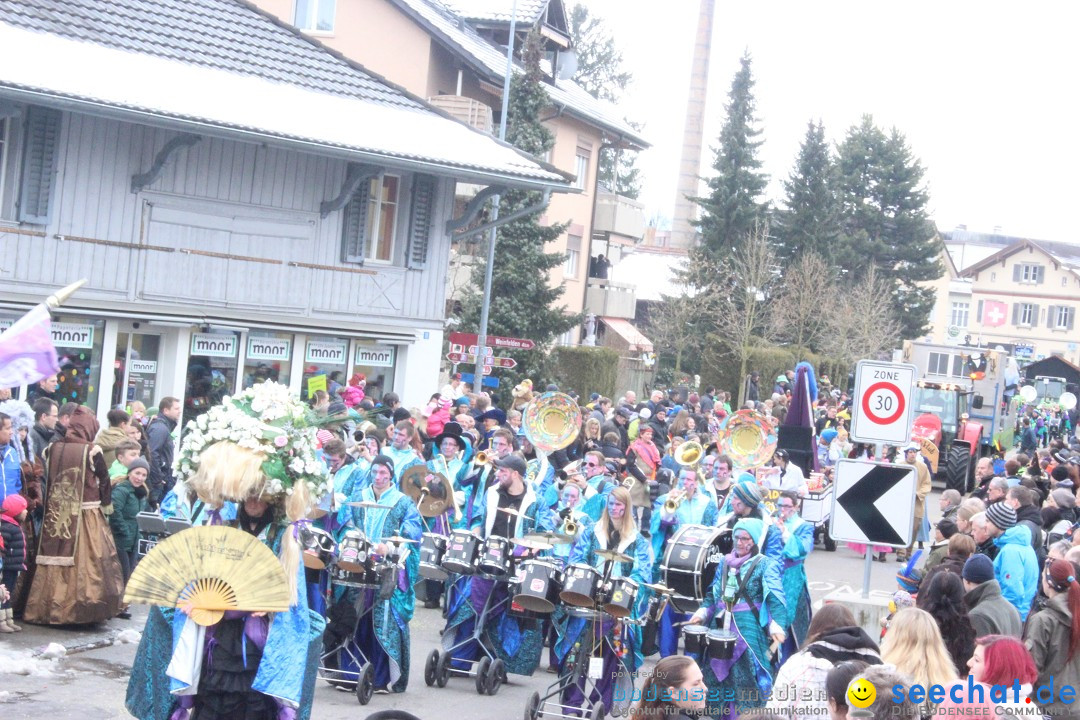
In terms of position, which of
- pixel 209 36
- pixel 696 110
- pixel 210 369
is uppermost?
pixel 696 110

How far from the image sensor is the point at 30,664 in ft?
33.2

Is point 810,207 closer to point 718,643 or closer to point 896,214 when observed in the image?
point 896,214

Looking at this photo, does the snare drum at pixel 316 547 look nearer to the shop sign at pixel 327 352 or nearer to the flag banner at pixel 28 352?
the flag banner at pixel 28 352

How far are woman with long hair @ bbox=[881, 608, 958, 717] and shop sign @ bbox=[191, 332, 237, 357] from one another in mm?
14293

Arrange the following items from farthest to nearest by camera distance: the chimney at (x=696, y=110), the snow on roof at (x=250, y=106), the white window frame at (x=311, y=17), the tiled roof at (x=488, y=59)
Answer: the chimney at (x=696, y=110) → the tiled roof at (x=488, y=59) → the white window frame at (x=311, y=17) → the snow on roof at (x=250, y=106)

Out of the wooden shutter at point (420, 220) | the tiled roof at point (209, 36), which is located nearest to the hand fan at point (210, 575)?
the tiled roof at point (209, 36)

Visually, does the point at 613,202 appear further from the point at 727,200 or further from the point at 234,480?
the point at 234,480

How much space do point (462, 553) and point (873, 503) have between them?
3198 mm

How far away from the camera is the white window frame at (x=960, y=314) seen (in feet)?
331

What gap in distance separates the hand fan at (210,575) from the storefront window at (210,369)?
529 inches

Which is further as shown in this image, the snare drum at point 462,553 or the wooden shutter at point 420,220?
the wooden shutter at point 420,220

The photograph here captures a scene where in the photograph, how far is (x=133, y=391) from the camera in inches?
739

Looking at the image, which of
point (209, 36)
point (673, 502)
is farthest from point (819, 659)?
point (209, 36)

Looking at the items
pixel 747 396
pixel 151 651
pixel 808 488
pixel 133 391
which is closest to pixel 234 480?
pixel 151 651
